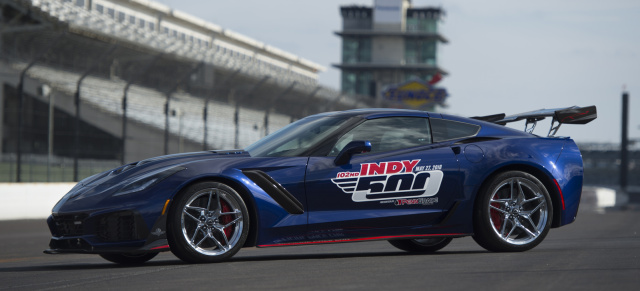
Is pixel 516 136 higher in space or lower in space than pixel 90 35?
lower

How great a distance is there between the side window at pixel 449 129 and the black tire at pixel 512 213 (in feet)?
1.54

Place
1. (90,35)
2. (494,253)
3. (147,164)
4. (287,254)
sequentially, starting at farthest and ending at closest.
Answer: (90,35)
(287,254)
(494,253)
(147,164)

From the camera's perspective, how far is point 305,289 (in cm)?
525

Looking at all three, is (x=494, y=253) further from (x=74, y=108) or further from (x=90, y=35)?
(x=90, y=35)

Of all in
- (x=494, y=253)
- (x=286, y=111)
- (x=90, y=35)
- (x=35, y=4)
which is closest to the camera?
(x=494, y=253)

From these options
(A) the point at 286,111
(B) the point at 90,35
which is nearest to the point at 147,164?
(A) the point at 286,111

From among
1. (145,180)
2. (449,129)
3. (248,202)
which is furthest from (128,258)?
(449,129)

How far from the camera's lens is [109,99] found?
21.9m

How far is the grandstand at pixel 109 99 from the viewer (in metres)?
18.1

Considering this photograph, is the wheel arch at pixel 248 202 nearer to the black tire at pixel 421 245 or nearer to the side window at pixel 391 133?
the side window at pixel 391 133

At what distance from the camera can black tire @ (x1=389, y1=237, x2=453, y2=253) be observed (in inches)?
327

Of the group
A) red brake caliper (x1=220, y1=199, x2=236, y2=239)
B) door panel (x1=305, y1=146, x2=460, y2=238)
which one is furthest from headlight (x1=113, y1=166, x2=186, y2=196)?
door panel (x1=305, y1=146, x2=460, y2=238)

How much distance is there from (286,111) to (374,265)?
61.6ft

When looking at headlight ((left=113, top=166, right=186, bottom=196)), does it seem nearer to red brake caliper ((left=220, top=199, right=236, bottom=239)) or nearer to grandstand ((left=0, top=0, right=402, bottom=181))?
red brake caliper ((left=220, top=199, right=236, bottom=239))
